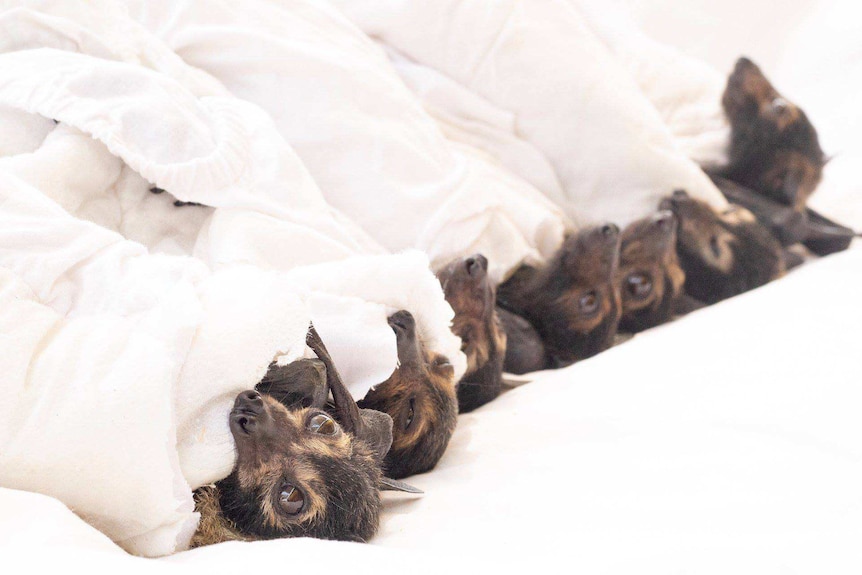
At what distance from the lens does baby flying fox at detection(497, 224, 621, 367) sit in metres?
2.09

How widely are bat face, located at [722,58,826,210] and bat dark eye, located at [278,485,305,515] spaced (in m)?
2.15

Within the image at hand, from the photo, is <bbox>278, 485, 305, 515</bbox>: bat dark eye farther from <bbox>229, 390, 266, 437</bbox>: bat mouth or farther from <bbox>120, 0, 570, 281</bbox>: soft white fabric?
<bbox>120, 0, 570, 281</bbox>: soft white fabric

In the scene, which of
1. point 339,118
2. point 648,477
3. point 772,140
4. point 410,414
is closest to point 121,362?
point 410,414

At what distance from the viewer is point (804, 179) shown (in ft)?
8.98

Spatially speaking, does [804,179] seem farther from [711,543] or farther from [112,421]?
[112,421]

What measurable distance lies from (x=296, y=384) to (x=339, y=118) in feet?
2.63

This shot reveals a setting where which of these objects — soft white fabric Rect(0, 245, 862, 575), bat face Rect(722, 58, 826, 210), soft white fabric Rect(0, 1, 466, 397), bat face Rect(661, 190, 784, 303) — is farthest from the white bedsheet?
bat face Rect(722, 58, 826, 210)

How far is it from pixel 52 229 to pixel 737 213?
1960 mm

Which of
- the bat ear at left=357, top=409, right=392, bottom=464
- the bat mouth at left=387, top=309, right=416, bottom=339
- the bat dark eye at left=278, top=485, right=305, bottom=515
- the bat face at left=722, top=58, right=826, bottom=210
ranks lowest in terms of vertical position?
the bat ear at left=357, top=409, right=392, bottom=464

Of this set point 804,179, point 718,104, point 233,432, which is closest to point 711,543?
point 233,432

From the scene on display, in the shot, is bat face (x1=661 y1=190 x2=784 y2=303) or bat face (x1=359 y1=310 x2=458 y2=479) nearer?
bat face (x1=359 y1=310 x2=458 y2=479)

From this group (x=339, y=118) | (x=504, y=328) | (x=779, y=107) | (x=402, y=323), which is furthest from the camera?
(x=779, y=107)

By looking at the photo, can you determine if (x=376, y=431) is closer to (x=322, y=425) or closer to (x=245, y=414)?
Answer: (x=322, y=425)

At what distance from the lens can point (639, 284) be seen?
229cm
